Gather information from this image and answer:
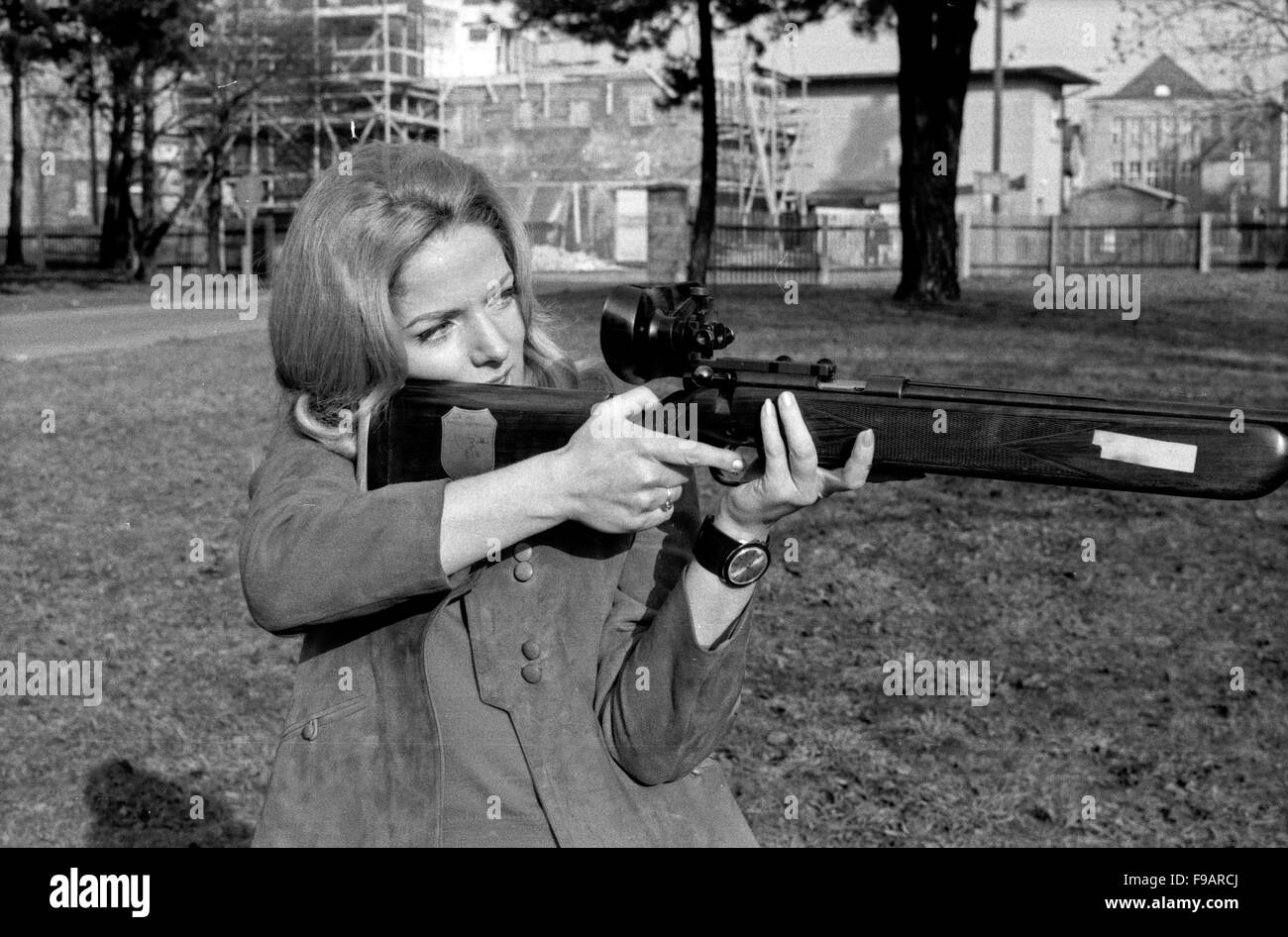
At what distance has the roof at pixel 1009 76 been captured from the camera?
70875 millimetres

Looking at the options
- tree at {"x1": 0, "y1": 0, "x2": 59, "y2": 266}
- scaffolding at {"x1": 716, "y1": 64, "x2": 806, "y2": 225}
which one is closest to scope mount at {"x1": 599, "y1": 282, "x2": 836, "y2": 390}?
tree at {"x1": 0, "y1": 0, "x2": 59, "y2": 266}

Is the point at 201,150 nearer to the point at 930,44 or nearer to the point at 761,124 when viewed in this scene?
the point at 761,124

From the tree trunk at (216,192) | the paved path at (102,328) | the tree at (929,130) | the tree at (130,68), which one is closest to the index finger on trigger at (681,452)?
the paved path at (102,328)

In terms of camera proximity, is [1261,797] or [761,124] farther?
[761,124]

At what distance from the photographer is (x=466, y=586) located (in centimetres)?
240

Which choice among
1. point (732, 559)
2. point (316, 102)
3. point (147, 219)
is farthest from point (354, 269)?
point (147, 219)

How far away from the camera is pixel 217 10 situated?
36781 millimetres

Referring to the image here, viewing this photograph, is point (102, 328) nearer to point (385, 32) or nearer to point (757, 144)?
point (385, 32)

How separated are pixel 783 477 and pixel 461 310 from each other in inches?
26.1

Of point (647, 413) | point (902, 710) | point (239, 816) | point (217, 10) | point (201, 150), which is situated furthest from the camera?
point (201, 150)

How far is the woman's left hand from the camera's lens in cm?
236

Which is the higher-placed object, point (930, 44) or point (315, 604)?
point (930, 44)

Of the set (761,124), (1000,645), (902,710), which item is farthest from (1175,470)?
(761,124)

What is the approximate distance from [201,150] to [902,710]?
40.5 m
